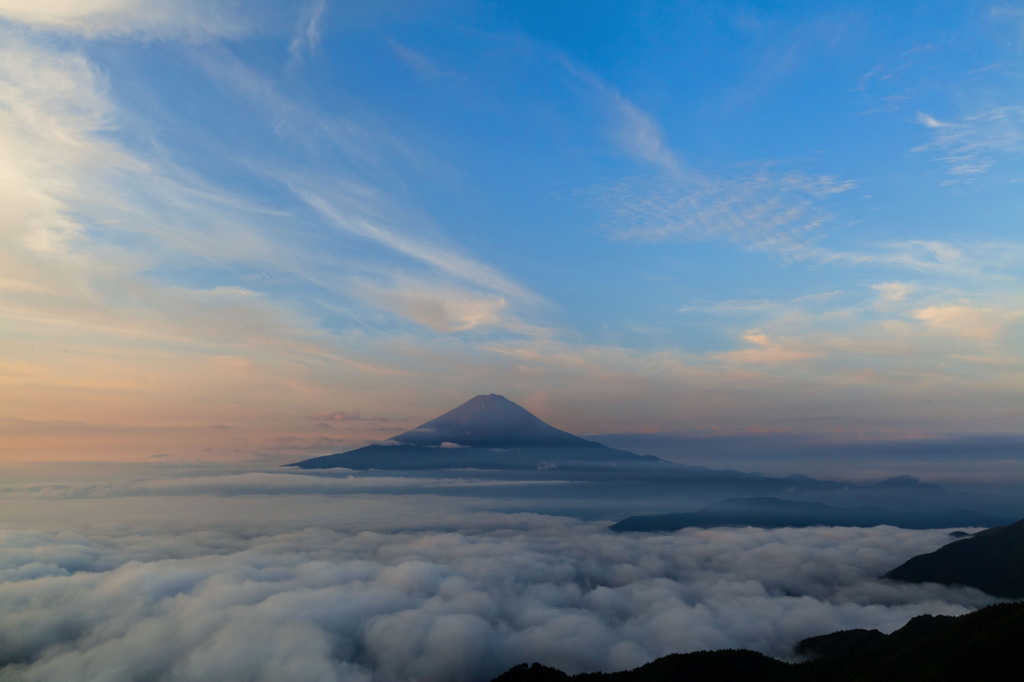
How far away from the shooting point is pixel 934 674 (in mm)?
197125

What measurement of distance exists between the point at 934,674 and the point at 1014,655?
81.2 ft

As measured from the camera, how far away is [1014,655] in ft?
618
